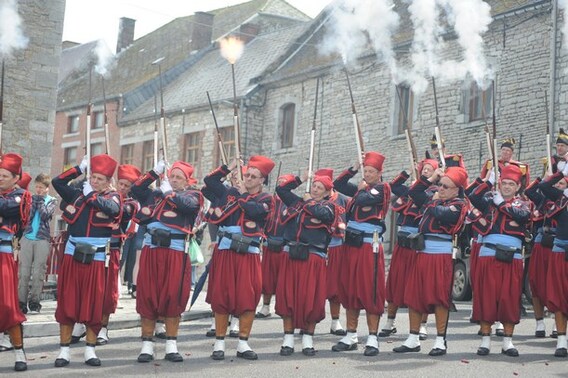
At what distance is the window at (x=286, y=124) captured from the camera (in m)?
31.2

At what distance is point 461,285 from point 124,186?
764 centimetres

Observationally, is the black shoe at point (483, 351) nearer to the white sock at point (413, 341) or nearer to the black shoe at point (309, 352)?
the white sock at point (413, 341)

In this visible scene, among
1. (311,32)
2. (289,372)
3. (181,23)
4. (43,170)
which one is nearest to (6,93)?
(43,170)

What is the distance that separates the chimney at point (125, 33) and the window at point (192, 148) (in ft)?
39.1

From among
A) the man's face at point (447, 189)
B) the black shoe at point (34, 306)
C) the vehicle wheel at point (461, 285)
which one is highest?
the man's face at point (447, 189)

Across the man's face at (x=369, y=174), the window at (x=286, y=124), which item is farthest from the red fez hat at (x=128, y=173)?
the window at (x=286, y=124)

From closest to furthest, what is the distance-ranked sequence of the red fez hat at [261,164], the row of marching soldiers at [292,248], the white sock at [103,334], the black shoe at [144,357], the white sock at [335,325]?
1. the row of marching soldiers at [292,248]
2. the black shoe at [144,357]
3. the red fez hat at [261,164]
4. the white sock at [103,334]
5. the white sock at [335,325]

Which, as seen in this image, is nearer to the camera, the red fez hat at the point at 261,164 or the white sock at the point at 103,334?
the red fez hat at the point at 261,164

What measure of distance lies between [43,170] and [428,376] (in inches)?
490

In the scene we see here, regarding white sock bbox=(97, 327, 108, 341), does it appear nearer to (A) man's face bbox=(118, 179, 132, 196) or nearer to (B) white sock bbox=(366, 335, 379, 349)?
(A) man's face bbox=(118, 179, 132, 196)

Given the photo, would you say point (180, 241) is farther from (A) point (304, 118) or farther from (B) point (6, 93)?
(A) point (304, 118)

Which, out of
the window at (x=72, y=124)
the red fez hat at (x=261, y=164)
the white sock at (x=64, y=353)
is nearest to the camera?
the white sock at (x=64, y=353)

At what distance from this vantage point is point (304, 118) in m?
30.2

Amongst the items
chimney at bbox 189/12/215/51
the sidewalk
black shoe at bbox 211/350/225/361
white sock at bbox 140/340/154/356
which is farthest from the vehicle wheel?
chimney at bbox 189/12/215/51
